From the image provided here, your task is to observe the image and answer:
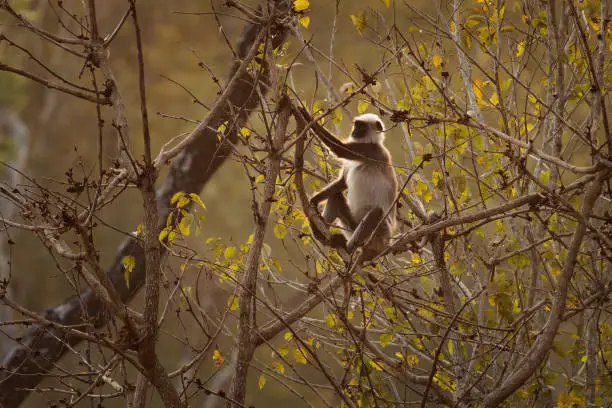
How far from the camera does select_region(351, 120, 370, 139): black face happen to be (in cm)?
561

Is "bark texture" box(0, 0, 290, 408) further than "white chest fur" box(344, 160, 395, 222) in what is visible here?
Yes

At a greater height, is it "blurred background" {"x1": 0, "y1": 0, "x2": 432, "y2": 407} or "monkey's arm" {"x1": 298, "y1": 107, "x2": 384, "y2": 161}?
"blurred background" {"x1": 0, "y1": 0, "x2": 432, "y2": 407}

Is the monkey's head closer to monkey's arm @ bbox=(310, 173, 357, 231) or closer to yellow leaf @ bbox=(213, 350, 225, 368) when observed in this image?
monkey's arm @ bbox=(310, 173, 357, 231)

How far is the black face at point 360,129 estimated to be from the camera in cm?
561

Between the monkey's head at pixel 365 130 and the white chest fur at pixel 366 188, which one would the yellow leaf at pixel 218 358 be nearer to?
the white chest fur at pixel 366 188

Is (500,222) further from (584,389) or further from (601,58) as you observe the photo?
(601,58)

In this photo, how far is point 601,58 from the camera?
265 centimetres

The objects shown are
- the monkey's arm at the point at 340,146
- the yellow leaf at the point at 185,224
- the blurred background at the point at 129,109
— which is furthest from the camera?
the blurred background at the point at 129,109

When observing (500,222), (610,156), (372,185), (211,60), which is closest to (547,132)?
(500,222)

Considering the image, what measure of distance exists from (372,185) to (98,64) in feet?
10.2

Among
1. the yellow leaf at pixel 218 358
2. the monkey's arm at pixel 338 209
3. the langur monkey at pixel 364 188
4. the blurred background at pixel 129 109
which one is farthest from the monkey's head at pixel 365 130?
the blurred background at pixel 129 109

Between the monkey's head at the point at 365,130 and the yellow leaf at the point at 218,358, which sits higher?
the monkey's head at the point at 365,130

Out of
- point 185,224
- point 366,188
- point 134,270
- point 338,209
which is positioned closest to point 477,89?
point 366,188

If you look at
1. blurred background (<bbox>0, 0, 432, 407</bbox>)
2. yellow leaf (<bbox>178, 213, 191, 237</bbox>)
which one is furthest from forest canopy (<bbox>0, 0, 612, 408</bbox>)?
blurred background (<bbox>0, 0, 432, 407</bbox>)
